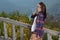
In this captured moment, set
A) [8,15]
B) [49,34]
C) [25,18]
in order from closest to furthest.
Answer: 1. [49,34]
2. [25,18]
3. [8,15]

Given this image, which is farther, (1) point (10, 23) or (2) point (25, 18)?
(2) point (25, 18)

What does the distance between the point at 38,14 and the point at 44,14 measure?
14 centimetres

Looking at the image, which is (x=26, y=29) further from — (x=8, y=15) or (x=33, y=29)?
(x=8, y=15)

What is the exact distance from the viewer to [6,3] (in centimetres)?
2822

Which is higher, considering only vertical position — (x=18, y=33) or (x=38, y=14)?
(x=38, y=14)

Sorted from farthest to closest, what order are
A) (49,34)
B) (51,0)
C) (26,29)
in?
(51,0), (26,29), (49,34)

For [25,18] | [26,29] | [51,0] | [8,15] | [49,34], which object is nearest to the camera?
[49,34]

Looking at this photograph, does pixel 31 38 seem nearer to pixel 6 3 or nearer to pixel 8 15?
pixel 8 15

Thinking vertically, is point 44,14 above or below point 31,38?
above

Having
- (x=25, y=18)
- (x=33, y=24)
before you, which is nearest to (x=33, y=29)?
(x=33, y=24)

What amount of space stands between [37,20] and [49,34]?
43cm

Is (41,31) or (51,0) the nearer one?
(41,31)

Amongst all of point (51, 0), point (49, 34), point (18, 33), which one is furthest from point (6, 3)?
point (49, 34)

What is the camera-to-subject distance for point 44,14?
6.81 meters
